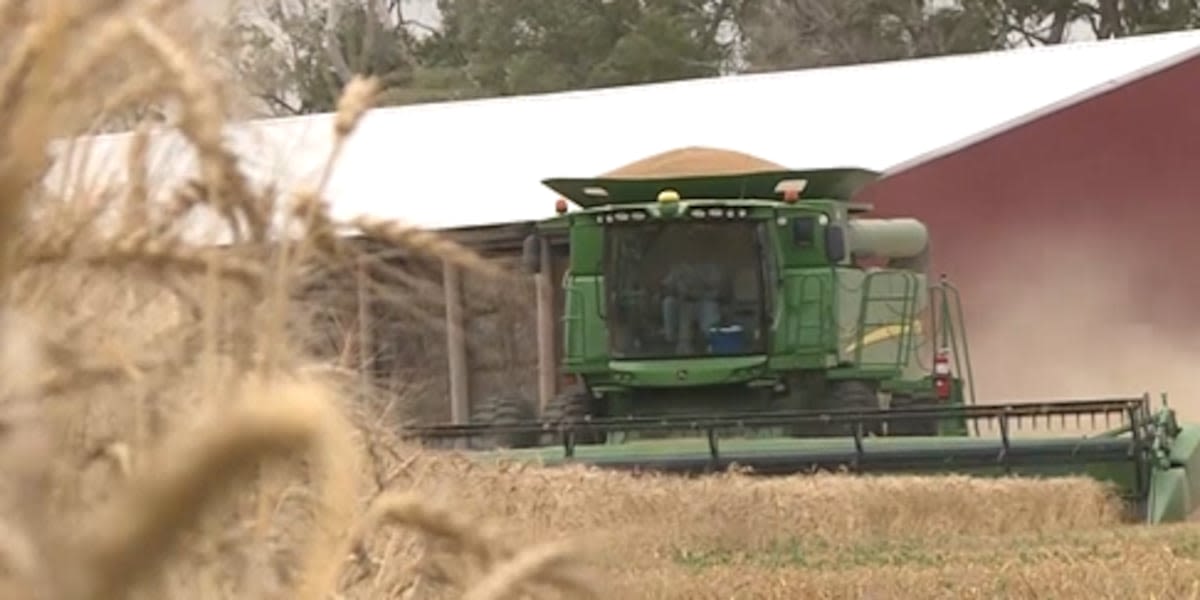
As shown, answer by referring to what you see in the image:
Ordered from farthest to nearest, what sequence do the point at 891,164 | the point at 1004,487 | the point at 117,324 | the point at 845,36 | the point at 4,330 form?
the point at 845,36, the point at 891,164, the point at 1004,487, the point at 117,324, the point at 4,330

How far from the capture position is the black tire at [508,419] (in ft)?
51.3

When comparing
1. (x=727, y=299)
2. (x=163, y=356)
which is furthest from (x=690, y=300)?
(x=163, y=356)

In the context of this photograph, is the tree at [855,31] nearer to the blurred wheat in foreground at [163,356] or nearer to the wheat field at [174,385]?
the wheat field at [174,385]

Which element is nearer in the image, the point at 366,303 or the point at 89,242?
the point at 89,242

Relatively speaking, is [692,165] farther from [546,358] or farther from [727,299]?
[546,358]

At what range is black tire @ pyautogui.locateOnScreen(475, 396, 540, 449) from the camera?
1563 cm

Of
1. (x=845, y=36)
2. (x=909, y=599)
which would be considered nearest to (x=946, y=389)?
(x=909, y=599)

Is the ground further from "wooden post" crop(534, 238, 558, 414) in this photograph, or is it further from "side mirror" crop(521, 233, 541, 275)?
"wooden post" crop(534, 238, 558, 414)

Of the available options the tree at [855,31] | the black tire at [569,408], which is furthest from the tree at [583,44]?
the black tire at [569,408]

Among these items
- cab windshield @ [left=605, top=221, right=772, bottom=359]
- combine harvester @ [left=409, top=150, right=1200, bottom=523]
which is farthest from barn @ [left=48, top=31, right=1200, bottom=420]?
cab windshield @ [left=605, top=221, right=772, bottom=359]

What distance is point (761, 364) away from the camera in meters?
15.8

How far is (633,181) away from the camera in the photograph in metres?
16.7

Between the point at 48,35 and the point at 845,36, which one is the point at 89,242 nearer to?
the point at 48,35

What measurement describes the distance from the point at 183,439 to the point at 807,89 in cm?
2891
